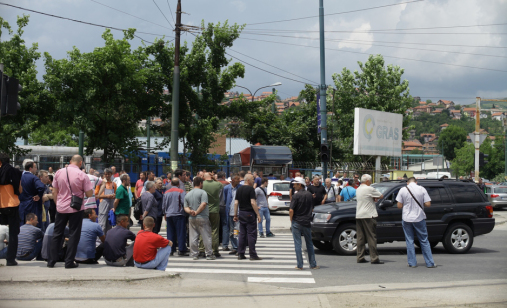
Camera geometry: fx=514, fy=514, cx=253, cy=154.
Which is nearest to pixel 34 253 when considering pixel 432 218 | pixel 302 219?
pixel 302 219

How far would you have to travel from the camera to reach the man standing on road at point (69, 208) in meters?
8.22

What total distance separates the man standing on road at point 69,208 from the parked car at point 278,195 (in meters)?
14.6

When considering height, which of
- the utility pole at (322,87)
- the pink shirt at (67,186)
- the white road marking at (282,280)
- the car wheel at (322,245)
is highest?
the utility pole at (322,87)

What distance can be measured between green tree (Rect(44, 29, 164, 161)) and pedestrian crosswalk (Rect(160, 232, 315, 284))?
597 inches

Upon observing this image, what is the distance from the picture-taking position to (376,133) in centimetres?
3100

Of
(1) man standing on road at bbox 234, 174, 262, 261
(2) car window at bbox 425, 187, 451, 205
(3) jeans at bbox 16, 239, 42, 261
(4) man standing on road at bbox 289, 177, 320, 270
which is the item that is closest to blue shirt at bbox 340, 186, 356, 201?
(2) car window at bbox 425, 187, 451, 205

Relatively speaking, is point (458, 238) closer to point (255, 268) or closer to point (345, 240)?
point (345, 240)

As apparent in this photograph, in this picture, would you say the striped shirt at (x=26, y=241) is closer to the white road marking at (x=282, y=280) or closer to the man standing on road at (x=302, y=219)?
the white road marking at (x=282, y=280)

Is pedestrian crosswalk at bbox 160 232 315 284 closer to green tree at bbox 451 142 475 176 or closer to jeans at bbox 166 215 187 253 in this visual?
jeans at bbox 166 215 187 253

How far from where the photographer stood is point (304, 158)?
44.7m

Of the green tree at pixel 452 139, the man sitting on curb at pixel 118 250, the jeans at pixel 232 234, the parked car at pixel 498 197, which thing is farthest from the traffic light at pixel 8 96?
the green tree at pixel 452 139

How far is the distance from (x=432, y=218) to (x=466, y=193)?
1.29 metres

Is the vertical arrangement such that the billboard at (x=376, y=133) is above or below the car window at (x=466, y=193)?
above

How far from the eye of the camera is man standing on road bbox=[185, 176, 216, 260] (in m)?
10.9
